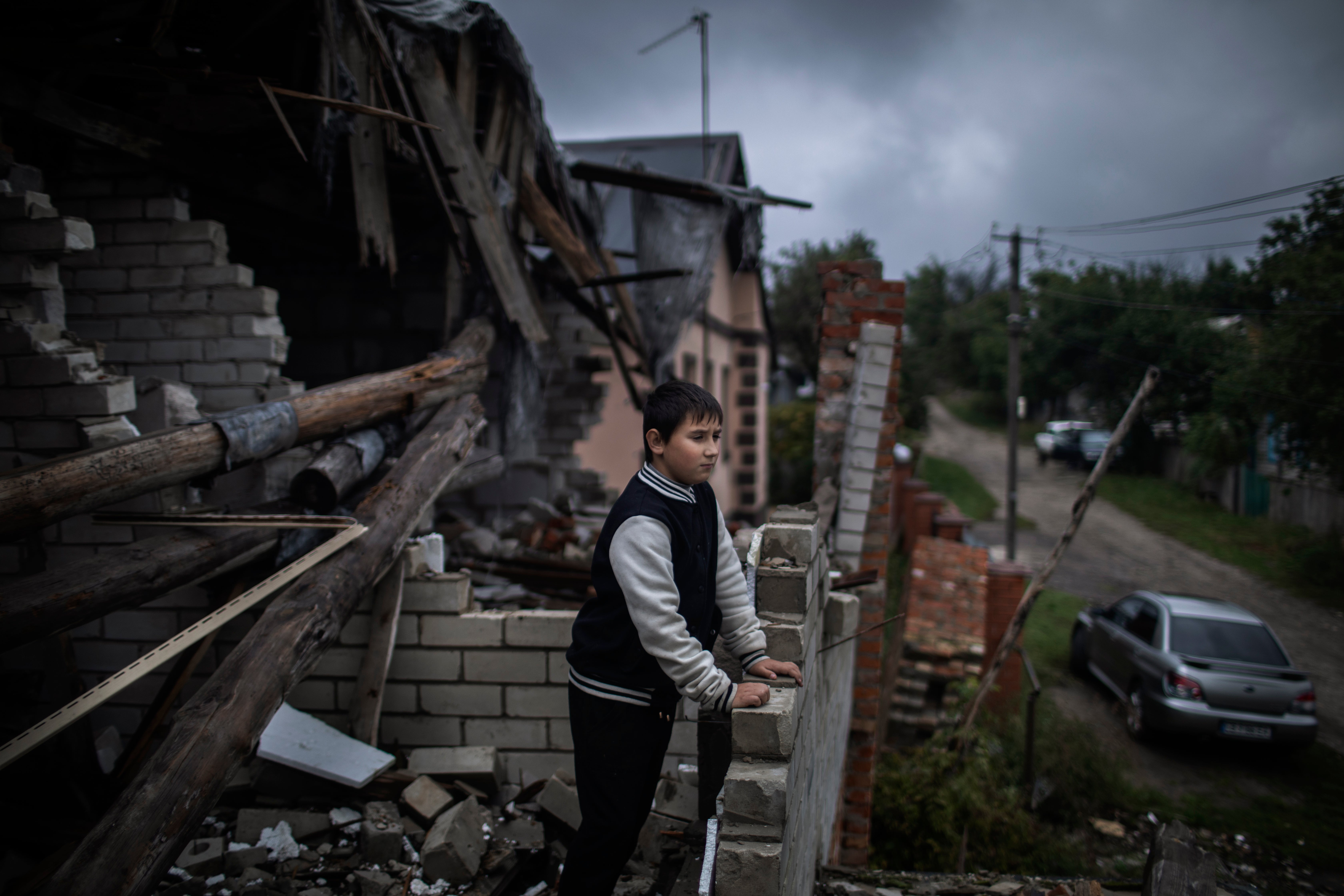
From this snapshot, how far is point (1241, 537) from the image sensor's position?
640 inches

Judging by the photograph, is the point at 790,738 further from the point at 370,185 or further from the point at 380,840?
the point at 370,185

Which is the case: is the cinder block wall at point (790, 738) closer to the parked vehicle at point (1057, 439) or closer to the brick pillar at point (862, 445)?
the brick pillar at point (862, 445)

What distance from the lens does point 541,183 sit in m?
6.41

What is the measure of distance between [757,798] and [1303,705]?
7.89 m

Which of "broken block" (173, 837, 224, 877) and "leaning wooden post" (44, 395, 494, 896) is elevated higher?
"leaning wooden post" (44, 395, 494, 896)

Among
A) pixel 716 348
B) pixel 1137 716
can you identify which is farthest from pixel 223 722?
pixel 716 348

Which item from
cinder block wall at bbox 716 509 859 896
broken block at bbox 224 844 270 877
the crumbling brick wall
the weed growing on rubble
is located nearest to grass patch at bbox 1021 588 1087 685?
the crumbling brick wall

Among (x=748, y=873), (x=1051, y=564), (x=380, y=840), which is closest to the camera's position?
(x=748, y=873)

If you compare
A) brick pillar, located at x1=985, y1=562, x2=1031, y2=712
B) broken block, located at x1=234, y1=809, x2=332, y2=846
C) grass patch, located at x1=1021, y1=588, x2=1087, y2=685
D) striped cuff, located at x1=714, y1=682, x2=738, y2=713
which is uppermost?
striped cuff, located at x1=714, y1=682, x2=738, y2=713

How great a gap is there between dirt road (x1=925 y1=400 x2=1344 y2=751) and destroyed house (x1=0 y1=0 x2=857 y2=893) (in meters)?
8.67

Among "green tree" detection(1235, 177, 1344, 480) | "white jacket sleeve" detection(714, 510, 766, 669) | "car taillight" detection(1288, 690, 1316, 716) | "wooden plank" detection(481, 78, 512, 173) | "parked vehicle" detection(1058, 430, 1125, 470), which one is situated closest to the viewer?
"white jacket sleeve" detection(714, 510, 766, 669)

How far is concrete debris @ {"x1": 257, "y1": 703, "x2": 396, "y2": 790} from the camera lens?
3.18 m

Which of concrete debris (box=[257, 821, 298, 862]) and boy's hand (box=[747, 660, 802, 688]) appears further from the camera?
concrete debris (box=[257, 821, 298, 862])

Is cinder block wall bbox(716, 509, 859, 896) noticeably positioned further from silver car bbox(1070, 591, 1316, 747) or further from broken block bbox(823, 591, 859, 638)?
silver car bbox(1070, 591, 1316, 747)
